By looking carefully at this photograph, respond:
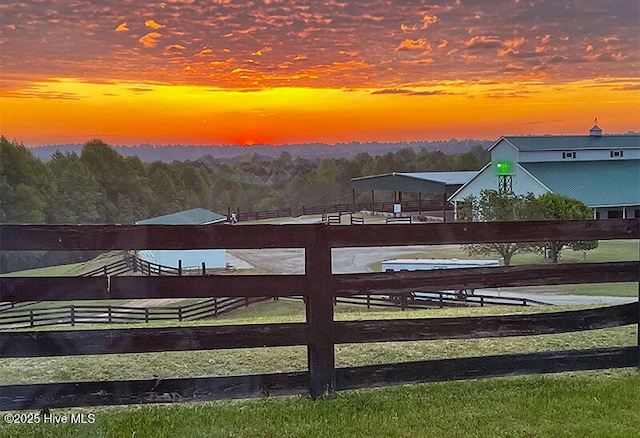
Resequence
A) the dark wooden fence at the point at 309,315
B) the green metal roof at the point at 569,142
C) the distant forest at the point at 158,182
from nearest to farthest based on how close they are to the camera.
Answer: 1. the dark wooden fence at the point at 309,315
2. the distant forest at the point at 158,182
3. the green metal roof at the point at 569,142

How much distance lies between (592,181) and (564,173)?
163 millimetres

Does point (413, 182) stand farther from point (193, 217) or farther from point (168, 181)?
point (168, 181)

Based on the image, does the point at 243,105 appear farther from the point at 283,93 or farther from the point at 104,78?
the point at 104,78

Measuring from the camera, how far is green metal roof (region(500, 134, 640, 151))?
138 inches

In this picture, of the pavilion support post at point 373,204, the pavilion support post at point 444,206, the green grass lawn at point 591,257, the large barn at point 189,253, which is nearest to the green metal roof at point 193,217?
the large barn at point 189,253

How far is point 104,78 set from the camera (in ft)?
10.1

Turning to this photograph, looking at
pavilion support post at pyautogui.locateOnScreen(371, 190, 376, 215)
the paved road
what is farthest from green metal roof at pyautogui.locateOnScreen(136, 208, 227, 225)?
pavilion support post at pyautogui.locateOnScreen(371, 190, 376, 215)

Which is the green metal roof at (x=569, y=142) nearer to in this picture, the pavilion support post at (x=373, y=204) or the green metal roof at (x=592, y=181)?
the green metal roof at (x=592, y=181)

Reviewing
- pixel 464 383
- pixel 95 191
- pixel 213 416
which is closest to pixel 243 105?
pixel 95 191

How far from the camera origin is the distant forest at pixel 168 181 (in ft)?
9.84

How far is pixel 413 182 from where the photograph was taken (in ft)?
11.2

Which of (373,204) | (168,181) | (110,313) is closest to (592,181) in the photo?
(373,204)

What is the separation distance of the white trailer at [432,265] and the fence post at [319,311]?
0.55 metres

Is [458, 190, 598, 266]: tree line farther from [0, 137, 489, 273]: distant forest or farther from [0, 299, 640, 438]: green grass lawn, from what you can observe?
[0, 299, 640, 438]: green grass lawn
